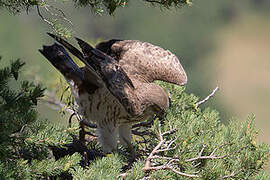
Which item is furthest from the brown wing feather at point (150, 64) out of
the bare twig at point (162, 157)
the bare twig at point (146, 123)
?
the bare twig at point (162, 157)

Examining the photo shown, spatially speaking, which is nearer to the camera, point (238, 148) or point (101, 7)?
point (101, 7)

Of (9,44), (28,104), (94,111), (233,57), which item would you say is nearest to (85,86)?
(94,111)

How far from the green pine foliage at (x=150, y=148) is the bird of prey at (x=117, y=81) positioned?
8.1 inches

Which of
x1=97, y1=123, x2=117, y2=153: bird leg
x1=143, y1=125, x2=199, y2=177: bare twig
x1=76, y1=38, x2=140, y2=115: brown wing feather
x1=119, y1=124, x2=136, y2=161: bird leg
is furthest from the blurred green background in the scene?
x1=143, y1=125, x2=199, y2=177: bare twig

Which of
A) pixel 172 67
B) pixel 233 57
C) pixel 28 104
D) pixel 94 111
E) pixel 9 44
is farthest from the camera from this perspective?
pixel 233 57

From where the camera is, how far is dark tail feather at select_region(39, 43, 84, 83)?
4.68m

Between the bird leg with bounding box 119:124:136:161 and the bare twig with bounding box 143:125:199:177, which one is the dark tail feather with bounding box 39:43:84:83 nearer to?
the bird leg with bounding box 119:124:136:161

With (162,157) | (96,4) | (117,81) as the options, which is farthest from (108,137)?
(96,4)

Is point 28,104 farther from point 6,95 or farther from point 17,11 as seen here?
point 17,11

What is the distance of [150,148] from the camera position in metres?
4.45

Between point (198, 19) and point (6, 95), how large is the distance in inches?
2452

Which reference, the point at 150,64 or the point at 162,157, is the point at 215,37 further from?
the point at 162,157

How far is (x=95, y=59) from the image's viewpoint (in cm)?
420

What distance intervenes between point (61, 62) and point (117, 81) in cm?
72
